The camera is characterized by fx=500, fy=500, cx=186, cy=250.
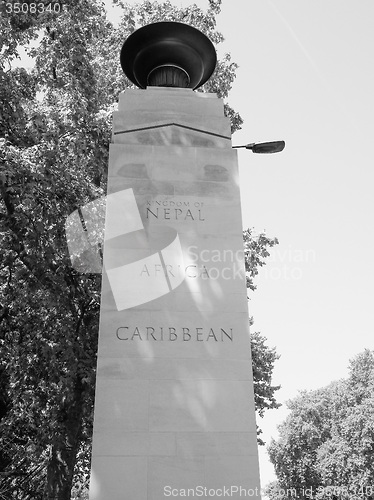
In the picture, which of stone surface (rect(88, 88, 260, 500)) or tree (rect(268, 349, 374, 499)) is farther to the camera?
tree (rect(268, 349, 374, 499))

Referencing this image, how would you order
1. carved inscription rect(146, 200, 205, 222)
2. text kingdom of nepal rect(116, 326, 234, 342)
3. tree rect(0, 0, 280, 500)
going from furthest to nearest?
tree rect(0, 0, 280, 500)
carved inscription rect(146, 200, 205, 222)
text kingdom of nepal rect(116, 326, 234, 342)

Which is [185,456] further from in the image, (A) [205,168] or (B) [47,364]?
(B) [47,364]

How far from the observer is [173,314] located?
7.63 metres

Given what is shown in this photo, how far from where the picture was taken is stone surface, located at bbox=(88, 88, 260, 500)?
6617 millimetres

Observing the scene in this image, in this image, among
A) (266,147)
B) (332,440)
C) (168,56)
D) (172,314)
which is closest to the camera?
(172,314)

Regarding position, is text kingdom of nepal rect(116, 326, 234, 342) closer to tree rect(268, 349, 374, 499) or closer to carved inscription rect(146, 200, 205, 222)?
carved inscription rect(146, 200, 205, 222)

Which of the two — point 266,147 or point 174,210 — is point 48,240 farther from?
point 266,147

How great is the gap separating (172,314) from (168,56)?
575cm

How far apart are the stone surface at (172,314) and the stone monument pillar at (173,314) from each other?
0.05 ft

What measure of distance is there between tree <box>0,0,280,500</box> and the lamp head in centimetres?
329

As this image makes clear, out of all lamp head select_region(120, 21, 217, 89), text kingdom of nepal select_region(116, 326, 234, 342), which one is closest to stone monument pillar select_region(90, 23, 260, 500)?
text kingdom of nepal select_region(116, 326, 234, 342)

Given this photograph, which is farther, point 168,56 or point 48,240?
point 48,240

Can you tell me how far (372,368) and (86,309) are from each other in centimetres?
3631

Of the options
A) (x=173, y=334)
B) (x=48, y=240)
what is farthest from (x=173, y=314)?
(x=48, y=240)
